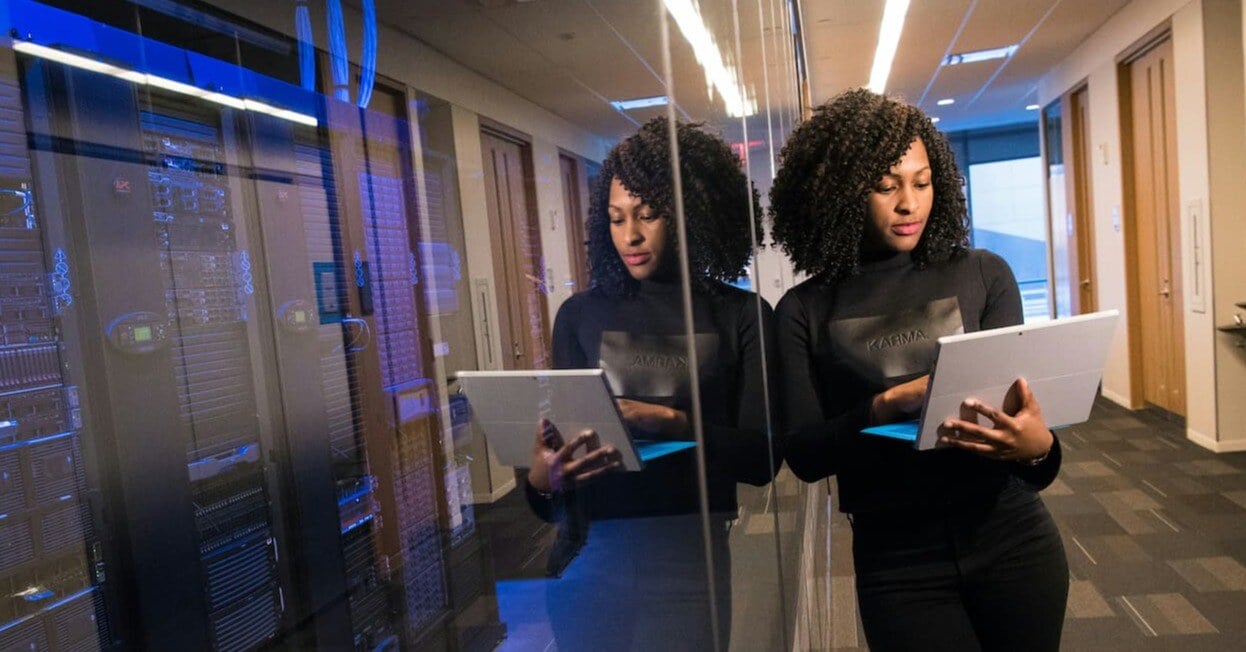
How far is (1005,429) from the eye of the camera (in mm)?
1074

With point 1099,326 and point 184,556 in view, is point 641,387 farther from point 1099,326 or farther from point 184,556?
point 1099,326

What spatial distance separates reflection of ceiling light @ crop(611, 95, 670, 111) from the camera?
0.51 metres

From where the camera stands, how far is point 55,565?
9.2 inches

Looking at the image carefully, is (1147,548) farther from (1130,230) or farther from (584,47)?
(584,47)

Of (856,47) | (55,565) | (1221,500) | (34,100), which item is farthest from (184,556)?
(856,47)

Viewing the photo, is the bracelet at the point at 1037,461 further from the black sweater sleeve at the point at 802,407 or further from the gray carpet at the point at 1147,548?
the gray carpet at the point at 1147,548

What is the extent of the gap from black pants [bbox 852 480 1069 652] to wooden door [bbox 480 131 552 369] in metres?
0.99

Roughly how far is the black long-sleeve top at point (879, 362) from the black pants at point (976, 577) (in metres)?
0.03

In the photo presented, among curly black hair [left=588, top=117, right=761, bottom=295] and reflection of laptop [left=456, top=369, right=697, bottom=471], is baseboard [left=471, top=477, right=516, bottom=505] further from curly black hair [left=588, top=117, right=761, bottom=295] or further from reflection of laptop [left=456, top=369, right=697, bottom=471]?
curly black hair [left=588, top=117, right=761, bottom=295]

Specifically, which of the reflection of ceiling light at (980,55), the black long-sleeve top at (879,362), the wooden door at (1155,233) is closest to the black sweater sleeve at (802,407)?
the black long-sleeve top at (879,362)

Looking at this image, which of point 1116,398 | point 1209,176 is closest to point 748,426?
point 1209,176

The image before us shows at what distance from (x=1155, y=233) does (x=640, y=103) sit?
5419 mm

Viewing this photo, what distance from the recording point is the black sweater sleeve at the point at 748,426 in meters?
0.66

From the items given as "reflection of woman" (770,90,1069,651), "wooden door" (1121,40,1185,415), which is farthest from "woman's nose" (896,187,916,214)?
"wooden door" (1121,40,1185,415)
